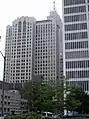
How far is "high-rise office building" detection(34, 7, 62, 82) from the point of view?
17725 centimetres

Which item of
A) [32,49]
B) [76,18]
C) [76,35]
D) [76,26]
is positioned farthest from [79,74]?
[32,49]

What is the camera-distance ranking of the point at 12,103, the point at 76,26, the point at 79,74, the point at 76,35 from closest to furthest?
the point at 79,74 < the point at 76,35 < the point at 76,26 < the point at 12,103

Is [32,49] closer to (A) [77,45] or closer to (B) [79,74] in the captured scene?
(A) [77,45]

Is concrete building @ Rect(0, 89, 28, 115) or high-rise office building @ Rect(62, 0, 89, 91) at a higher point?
high-rise office building @ Rect(62, 0, 89, 91)

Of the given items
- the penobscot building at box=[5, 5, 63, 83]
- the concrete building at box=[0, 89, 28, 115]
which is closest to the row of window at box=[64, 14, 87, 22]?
the concrete building at box=[0, 89, 28, 115]

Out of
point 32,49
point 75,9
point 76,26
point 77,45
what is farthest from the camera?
point 32,49

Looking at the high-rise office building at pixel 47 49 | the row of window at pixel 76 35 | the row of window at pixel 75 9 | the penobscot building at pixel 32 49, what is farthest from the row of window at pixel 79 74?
the high-rise office building at pixel 47 49

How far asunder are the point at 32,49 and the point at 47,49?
37.3 ft

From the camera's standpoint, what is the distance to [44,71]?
17825 cm

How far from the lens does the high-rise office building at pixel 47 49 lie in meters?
177

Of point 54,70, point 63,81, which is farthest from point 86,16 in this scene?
point 54,70

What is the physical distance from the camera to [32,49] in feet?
586

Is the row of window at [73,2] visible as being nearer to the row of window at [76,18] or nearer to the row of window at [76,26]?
the row of window at [76,18]

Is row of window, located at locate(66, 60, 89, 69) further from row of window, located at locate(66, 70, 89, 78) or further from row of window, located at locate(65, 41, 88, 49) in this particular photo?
row of window, located at locate(65, 41, 88, 49)
